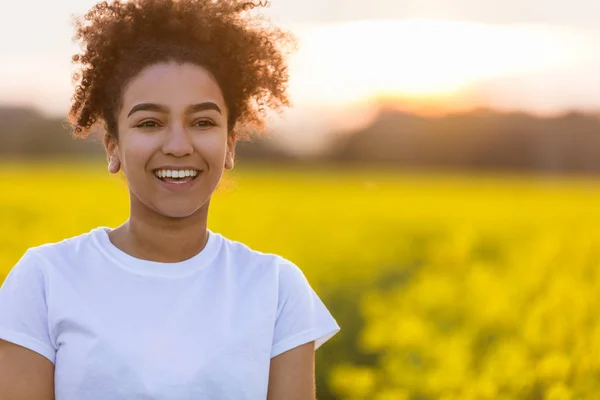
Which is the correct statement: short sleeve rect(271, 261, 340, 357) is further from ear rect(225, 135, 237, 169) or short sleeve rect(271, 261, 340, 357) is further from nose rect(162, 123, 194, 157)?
nose rect(162, 123, 194, 157)

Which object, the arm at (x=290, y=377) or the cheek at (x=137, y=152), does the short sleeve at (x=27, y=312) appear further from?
the arm at (x=290, y=377)

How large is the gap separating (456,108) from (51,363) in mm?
1894

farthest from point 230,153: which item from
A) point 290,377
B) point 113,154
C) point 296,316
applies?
point 290,377

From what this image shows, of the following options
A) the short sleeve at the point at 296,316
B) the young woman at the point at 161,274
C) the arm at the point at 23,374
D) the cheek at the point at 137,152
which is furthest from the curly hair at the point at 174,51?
the arm at the point at 23,374

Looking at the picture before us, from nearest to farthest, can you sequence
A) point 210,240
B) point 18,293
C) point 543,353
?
point 18,293, point 210,240, point 543,353

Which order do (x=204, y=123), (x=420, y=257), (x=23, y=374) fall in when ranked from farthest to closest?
(x=420, y=257)
(x=204, y=123)
(x=23, y=374)

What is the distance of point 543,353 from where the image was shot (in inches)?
125

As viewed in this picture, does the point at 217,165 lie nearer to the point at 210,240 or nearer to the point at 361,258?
the point at 210,240

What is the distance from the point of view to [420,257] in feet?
11.3

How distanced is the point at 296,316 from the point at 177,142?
42cm

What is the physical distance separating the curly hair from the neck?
181 mm

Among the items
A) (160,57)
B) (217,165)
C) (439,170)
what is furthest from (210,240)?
(439,170)

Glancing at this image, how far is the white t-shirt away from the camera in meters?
1.86

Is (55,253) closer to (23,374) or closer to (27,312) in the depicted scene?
(27,312)
